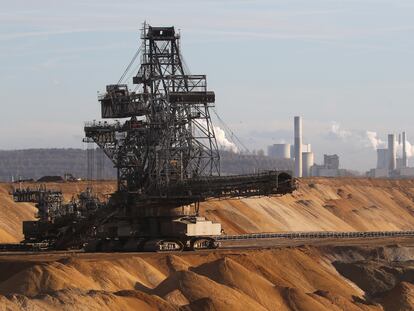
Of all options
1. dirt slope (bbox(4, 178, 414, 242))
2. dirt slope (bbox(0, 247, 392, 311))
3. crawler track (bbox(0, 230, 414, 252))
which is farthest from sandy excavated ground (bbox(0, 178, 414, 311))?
dirt slope (bbox(4, 178, 414, 242))

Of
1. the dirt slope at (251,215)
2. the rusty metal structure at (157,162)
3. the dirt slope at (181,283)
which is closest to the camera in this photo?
the dirt slope at (181,283)

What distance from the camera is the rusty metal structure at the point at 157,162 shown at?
100875 millimetres

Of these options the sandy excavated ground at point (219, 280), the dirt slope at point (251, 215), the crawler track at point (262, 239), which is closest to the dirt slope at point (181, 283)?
the sandy excavated ground at point (219, 280)

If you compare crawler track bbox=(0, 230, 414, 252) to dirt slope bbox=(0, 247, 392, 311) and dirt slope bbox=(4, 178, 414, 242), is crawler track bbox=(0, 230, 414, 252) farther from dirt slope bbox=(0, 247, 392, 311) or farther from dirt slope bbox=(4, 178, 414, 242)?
dirt slope bbox=(4, 178, 414, 242)

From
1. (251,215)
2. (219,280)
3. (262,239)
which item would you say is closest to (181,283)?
(219,280)

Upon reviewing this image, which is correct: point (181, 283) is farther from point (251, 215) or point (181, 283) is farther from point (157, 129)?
point (251, 215)

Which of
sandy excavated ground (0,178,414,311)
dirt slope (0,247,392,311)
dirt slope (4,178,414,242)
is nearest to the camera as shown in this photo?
dirt slope (0,247,392,311)

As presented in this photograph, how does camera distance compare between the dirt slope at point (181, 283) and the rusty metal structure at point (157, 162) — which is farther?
the rusty metal structure at point (157, 162)

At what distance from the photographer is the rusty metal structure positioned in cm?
10088

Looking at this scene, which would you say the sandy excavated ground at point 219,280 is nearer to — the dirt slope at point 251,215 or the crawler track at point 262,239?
the crawler track at point 262,239

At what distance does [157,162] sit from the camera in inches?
4045

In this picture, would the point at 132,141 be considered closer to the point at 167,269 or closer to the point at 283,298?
the point at 167,269

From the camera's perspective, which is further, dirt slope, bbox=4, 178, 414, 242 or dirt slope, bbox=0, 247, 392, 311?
dirt slope, bbox=4, 178, 414, 242

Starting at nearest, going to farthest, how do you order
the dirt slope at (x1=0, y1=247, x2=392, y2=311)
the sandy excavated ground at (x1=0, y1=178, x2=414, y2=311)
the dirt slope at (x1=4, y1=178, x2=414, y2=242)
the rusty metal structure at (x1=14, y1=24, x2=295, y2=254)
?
the dirt slope at (x1=0, y1=247, x2=392, y2=311), the sandy excavated ground at (x1=0, y1=178, x2=414, y2=311), the rusty metal structure at (x1=14, y1=24, x2=295, y2=254), the dirt slope at (x1=4, y1=178, x2=414, y2=242)
